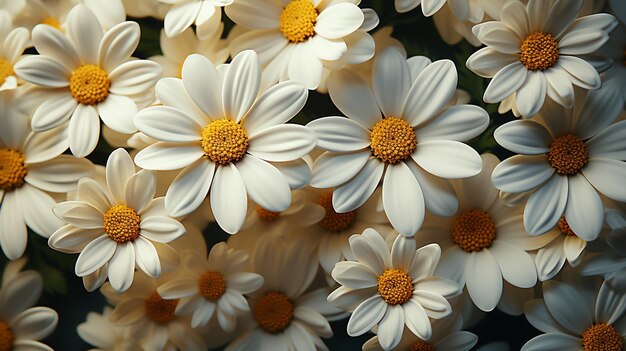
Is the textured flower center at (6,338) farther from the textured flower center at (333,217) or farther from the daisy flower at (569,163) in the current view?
the daisy flower at (569,163)

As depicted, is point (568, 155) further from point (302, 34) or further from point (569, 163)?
point (302, 34)

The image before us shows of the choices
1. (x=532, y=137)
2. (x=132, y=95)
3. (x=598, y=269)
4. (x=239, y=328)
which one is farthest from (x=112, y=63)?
(x=598, y=269)

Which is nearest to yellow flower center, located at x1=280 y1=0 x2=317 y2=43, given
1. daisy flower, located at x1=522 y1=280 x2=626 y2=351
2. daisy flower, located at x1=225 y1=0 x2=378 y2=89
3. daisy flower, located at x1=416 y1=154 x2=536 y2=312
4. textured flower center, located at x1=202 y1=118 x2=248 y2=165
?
daisy flower, located at x1=225 y1=0 x2=378 y2=89

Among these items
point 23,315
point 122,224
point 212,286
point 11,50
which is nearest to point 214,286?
point 212,286

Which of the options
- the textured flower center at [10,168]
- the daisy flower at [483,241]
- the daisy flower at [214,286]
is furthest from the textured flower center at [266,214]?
the textured flower center at [10,168]

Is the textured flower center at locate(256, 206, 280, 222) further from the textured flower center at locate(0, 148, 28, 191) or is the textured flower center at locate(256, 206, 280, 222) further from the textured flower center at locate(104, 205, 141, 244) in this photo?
the textured flower center at locate(0, 148, 28, 191)

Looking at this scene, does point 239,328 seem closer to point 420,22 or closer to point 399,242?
point 399,242
